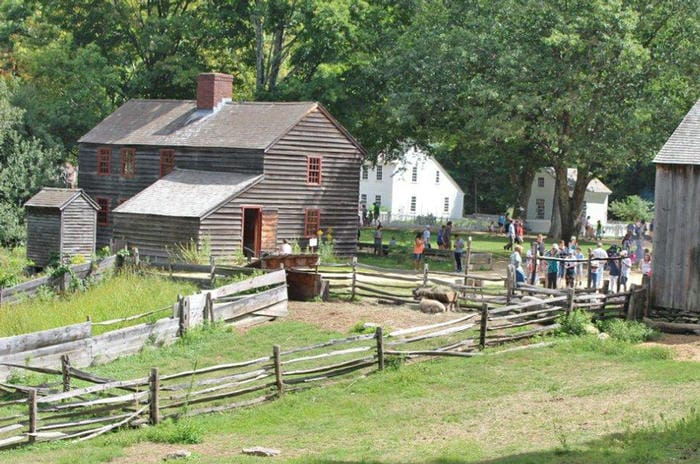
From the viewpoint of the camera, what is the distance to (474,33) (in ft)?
147

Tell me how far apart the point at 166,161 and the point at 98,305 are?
1717cm

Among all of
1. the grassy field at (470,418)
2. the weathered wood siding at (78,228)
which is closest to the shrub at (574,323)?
the grassy field at (470,418)

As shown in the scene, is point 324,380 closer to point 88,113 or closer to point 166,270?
point 166,270

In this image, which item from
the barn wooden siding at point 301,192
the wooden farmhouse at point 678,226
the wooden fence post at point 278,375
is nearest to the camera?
the wooden fence post at point 278,375

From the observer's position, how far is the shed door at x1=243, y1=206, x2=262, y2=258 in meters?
41.1

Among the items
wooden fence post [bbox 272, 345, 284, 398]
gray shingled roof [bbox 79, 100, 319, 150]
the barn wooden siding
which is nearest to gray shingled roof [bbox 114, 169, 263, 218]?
the barn wooden siding

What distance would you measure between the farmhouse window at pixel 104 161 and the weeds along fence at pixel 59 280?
13775mm

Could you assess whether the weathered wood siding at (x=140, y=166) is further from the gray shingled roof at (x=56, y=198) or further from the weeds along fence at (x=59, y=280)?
the weeds along fence at (x=59, y=280)

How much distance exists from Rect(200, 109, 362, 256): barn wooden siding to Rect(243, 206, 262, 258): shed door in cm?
23

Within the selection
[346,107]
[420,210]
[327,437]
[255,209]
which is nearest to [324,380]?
[327,437]

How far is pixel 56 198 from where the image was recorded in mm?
43906

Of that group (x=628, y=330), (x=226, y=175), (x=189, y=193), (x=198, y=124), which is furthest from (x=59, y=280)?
(x=628, y=330)

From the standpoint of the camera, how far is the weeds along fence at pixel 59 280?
3089 centimetres

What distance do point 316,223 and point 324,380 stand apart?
22.2m
